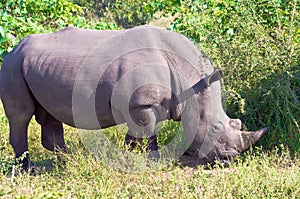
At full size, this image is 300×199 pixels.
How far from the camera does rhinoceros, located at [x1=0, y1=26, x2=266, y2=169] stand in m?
5.43

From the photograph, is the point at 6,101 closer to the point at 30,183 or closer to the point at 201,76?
the point at 30,183

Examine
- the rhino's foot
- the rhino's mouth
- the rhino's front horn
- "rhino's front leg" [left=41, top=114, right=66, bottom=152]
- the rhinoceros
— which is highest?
the rhinoceros

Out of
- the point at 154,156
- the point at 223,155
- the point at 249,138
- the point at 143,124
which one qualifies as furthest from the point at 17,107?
the point at 249,138

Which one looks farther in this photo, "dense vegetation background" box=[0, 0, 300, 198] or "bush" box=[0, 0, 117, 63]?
"bush" box=[0, 0, 117, 63]

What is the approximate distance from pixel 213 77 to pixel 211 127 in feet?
1.70

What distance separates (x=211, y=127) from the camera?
560 cm

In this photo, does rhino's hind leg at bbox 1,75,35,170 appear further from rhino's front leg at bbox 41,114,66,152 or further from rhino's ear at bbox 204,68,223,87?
rhino's ear at bbox 204,68,223,87

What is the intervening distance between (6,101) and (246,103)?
108 inches

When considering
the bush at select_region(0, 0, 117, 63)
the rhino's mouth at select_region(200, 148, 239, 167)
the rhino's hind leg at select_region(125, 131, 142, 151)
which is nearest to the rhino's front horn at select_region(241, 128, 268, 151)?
the rhino's mouth at select_region(200, 148, 239, 167)

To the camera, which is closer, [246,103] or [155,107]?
[155,107]

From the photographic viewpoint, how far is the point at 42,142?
6473 mm

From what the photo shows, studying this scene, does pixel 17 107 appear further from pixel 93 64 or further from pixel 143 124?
pixel 143 124

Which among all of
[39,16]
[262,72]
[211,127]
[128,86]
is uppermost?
[128,86]

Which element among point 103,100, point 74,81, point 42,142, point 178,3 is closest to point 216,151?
point 103,100
